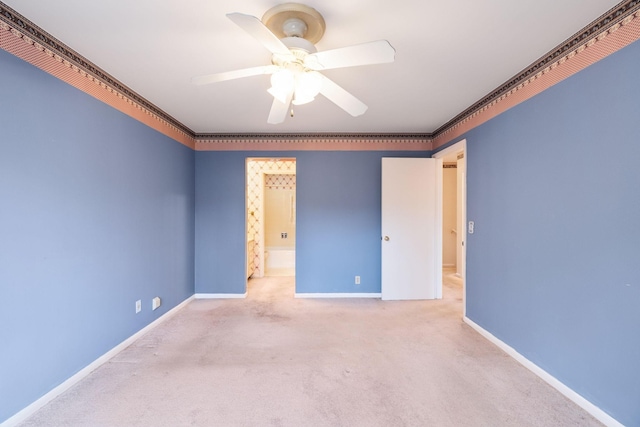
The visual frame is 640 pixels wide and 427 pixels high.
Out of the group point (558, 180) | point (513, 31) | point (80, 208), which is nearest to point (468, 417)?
point (558, 180)

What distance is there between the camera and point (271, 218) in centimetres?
688

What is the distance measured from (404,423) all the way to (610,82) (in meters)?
2.36

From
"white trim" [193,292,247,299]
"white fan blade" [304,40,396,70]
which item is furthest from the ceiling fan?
"white trim" [193,292,247,299]

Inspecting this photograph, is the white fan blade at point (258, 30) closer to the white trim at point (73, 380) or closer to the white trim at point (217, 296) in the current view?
the white trim at point (73, 380)

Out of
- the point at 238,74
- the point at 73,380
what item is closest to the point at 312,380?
the point at 73,380

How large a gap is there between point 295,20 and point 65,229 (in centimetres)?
209

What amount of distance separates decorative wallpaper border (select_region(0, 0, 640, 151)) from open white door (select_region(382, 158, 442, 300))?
0.60 metres

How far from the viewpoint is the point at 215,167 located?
4.13 metres

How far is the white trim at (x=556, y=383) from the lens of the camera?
1657 millimetres

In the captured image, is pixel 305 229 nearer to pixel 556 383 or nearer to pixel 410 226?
pixel 410 226

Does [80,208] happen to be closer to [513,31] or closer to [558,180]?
[513,31]

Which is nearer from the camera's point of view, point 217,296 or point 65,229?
point 65,229

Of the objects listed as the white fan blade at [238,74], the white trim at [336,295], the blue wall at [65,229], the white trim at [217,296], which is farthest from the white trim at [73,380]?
the white fan blade at [238,74]

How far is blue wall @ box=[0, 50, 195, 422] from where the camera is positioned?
5.37 feet
